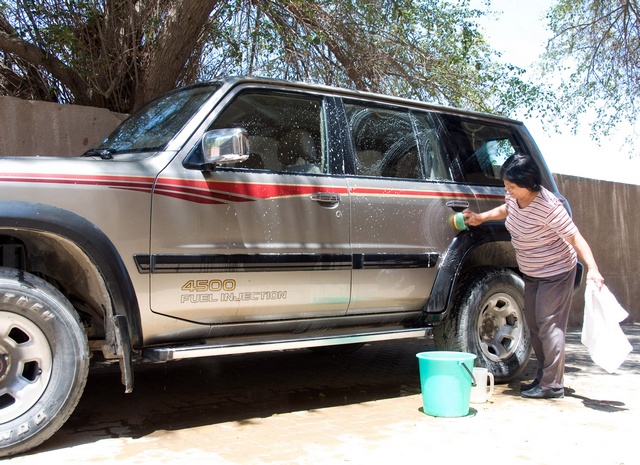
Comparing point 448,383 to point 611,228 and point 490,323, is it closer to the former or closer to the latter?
point 490,323

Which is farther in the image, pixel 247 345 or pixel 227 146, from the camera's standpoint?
pixel 247 345

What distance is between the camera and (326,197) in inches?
183

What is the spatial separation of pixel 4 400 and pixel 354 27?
7.20 m

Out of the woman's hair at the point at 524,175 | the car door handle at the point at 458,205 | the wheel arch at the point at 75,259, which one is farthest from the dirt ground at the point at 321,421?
the woman's hair at the point at 524,175

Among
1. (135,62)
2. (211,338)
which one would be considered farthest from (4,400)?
(135,62)

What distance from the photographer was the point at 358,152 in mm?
5031

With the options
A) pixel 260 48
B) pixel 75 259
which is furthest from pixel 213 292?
pixel 260 48

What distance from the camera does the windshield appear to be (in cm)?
442

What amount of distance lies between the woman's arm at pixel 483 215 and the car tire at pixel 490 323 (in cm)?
47

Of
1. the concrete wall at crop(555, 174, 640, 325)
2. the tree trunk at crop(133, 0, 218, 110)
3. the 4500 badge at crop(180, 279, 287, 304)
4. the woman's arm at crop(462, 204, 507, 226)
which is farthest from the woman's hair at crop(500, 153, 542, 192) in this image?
the concrete wall at crop(555, 174, 640, 325)

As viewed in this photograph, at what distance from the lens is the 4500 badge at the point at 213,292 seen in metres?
4.06

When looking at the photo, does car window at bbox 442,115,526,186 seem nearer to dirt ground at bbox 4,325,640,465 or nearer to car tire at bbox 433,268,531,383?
car tire at bbox 433,268,531,383

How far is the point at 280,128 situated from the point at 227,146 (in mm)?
816

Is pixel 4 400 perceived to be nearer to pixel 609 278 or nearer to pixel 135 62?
pixel 135 62
